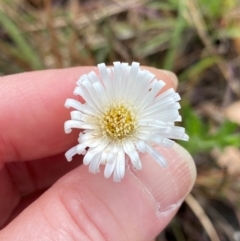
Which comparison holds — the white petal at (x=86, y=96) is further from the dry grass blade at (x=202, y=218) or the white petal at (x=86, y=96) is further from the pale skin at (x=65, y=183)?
the dry grass blade at (x=202, y=218)

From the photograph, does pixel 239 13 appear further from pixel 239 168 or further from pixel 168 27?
pixel 239 168

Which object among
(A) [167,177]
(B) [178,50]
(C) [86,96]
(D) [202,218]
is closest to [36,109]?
(C) [86,96]

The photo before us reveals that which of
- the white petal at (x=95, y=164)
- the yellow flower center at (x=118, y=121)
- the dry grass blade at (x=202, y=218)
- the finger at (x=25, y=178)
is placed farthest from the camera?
the dry grass blade at (x=202, y=218)

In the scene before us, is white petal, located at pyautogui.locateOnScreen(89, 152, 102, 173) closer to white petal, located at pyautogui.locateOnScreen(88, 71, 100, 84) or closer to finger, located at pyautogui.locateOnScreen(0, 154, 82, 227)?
white petal, located at pyautogui.locateOnScreen(88, 71, 100, 84)

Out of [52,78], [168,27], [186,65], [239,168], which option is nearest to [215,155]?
[239,168]

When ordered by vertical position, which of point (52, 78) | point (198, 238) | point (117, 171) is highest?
point (52, 78)

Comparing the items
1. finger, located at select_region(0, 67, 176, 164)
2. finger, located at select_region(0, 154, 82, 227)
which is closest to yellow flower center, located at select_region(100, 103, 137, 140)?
finger, located at select_region(0, 67, 176, 164)

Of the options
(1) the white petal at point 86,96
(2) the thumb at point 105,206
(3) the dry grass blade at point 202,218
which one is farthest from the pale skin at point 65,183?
(3) the dry grass blade at point 202,218
